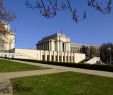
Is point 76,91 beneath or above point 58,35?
beneath

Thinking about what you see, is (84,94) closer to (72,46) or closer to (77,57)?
(77,57)

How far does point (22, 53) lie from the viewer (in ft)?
393

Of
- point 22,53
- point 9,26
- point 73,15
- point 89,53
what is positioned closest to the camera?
point 73,15

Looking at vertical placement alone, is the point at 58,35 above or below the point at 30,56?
above

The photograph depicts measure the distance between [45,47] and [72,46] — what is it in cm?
2200

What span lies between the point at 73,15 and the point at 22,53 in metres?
113

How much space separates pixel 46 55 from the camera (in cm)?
13600

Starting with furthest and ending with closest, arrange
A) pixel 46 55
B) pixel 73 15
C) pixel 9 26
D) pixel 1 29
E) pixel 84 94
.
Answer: pixel 46 55 < pixel 9 26 < pixel 1 29 < pixel 84 94 < pixel 73 15

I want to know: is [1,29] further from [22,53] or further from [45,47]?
[45,47]

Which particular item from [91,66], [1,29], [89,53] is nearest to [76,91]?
[1,29]

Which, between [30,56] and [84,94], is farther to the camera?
[30,56]

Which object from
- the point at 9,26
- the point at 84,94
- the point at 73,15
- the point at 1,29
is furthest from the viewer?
the point at 9,26

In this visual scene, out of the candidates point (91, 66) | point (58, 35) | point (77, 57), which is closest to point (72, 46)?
point (58, 35)

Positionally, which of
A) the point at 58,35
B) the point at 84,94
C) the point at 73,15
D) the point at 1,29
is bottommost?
the point at 84,94
